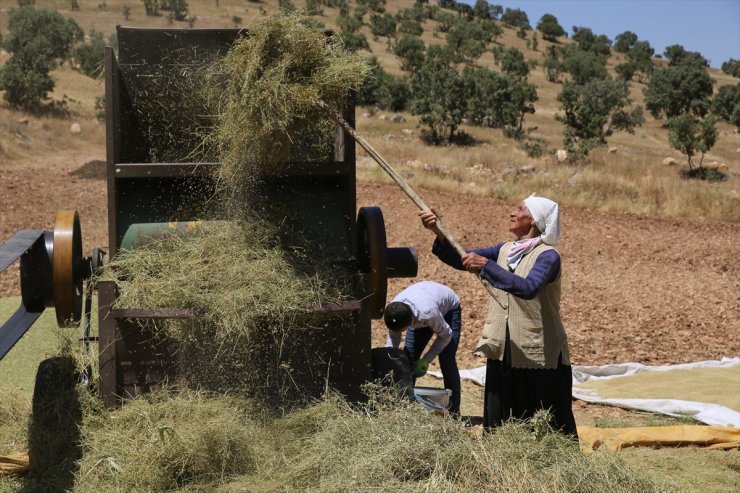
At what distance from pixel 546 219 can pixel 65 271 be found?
7.89 ft

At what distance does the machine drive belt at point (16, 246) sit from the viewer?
11.8 ft

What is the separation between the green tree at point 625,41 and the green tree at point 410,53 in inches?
1231

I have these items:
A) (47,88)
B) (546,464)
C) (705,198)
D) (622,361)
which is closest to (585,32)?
(47,88)

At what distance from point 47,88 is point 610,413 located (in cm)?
2556

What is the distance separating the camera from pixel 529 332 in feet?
13.5

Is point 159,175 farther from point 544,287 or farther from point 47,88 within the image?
point 47,88

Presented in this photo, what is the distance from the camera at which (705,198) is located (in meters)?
17.1

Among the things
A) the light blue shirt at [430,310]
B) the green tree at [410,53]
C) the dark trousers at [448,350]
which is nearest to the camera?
the light blue shirt at [430,310]

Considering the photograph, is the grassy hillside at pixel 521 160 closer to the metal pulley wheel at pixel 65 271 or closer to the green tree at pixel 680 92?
the green tree at pixel 680 92

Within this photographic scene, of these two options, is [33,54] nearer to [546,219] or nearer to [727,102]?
[546,219]

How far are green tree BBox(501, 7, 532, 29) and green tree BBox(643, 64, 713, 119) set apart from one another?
36.5m

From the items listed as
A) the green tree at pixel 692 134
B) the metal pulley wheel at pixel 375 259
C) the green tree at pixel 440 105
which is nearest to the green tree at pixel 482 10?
the green tree at pixel 440 105

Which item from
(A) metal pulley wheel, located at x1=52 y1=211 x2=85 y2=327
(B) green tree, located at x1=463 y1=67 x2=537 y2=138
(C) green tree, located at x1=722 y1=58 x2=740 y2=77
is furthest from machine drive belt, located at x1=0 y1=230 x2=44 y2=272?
(C) green tree, located at x1=722 y1=58 x2=740 y2=77

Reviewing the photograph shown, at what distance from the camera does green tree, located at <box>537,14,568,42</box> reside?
7462 cm
